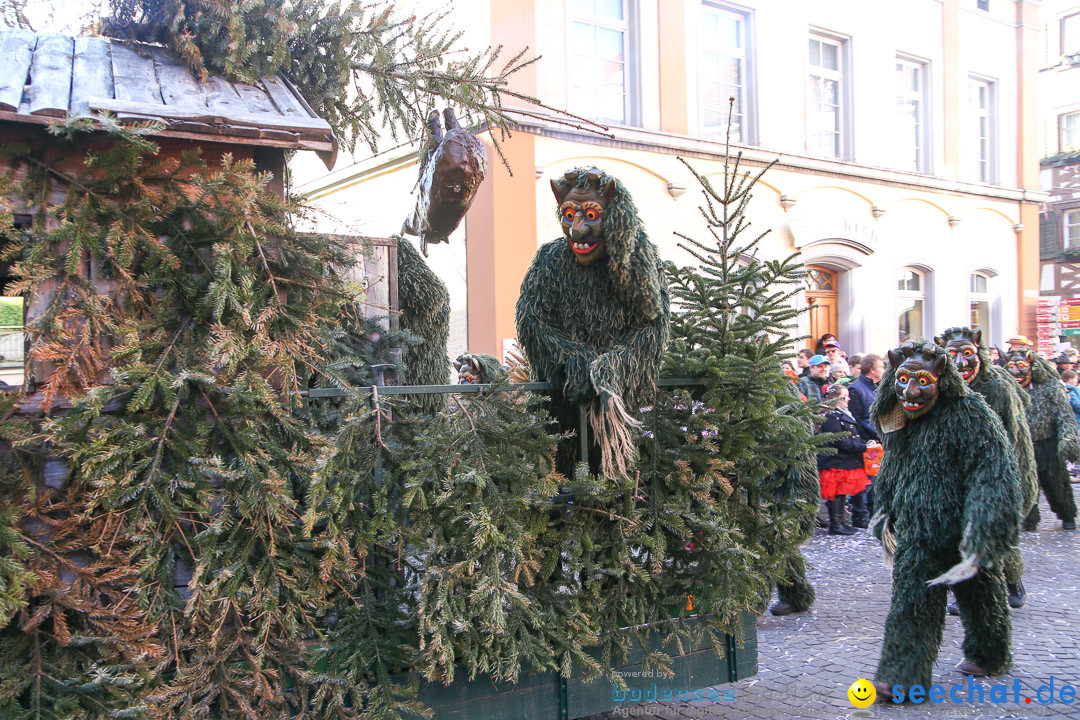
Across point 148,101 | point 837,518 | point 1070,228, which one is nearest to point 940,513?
point 148,101

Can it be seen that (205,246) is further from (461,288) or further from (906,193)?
(906,193)

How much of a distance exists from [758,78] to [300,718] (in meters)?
12.4

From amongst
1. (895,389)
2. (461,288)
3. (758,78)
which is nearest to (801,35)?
(758,78)

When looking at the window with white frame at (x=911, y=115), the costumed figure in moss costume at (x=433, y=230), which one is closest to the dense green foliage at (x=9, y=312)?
the costumed figure in moss costume at (x=433, y=230)

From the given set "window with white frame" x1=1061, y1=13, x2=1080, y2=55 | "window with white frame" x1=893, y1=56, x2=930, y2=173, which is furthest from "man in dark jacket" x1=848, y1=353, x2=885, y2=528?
"window with white frame" x1=1061, y1=13, x2=1080, y2=55

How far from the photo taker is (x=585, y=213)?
369 centimetres

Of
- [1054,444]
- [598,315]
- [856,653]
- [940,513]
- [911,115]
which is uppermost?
[911,115]

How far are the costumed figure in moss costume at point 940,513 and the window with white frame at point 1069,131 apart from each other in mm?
28109

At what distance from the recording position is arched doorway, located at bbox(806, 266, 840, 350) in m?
14.3

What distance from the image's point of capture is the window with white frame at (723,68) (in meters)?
12.9

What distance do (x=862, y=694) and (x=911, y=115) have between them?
13944 millimetres

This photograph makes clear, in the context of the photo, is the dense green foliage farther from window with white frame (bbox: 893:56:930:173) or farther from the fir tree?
window with white frame (bbox: 893:56:930:173)

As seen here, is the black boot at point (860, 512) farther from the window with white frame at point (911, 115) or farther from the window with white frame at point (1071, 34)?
the window with white frame at point (1071, 34)

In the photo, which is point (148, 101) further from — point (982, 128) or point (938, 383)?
point (982, 128)
